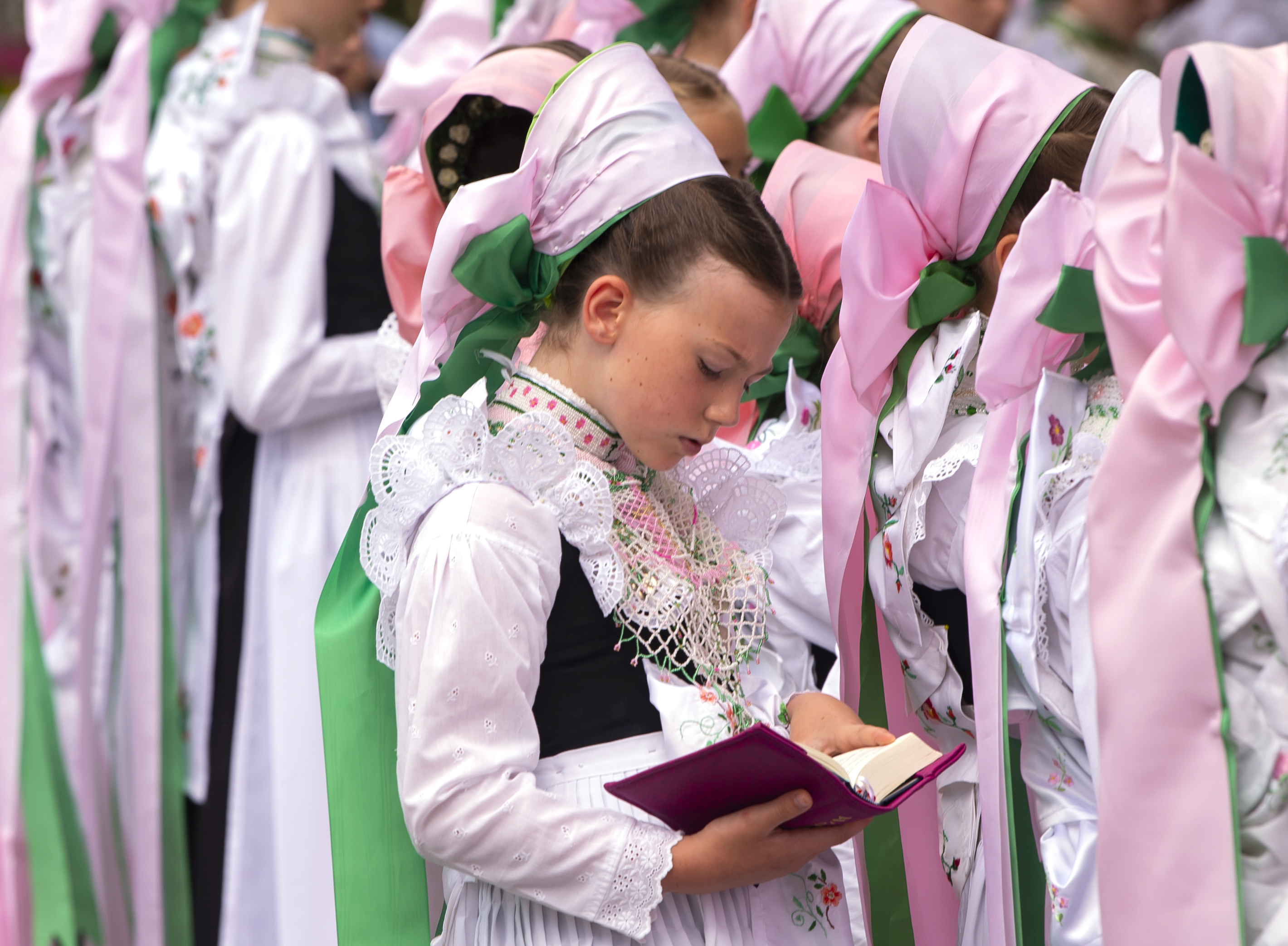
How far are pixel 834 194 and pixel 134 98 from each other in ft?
5.60

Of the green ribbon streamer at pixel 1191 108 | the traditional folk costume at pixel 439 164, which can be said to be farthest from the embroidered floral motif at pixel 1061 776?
the traditional folk costume at pixel 439 164

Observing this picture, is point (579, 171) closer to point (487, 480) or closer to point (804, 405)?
point (487, 480)

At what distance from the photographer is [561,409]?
149 centimetres

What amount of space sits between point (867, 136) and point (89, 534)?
1.81m

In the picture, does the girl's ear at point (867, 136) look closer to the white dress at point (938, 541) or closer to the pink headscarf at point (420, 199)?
the pink headscarf at point (420, 199)

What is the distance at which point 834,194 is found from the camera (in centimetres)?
188

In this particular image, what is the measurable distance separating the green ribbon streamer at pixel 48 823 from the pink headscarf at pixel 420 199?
1.27 metres

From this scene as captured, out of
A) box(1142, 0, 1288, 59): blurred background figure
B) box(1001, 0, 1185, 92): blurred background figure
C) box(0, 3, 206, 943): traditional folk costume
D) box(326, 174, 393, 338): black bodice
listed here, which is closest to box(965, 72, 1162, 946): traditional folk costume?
box(326, 174, 393, 338): black bodice

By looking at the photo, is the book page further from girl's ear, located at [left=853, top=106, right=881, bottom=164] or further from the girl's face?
girl's ear, located at [left=853, top=106, right=881, bottom=164]

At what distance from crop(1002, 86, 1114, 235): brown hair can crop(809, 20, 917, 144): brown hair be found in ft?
1.72

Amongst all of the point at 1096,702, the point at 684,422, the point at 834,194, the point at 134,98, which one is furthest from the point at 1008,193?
the point at 134,98

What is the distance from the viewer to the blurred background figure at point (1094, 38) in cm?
355

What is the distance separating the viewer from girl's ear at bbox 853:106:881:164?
2137 mm

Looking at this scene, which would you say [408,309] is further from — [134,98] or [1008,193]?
[134,98]
